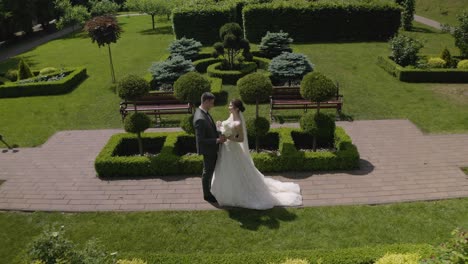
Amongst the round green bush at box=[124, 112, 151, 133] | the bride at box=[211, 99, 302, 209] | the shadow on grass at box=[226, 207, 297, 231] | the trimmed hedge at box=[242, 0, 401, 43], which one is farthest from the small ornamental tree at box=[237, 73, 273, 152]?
the trimmed hedge at box=[242, 0, 401, 43]

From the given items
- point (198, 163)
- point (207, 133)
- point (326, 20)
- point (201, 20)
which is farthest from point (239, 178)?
point (326, 20)

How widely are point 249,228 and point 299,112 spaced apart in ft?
26.1

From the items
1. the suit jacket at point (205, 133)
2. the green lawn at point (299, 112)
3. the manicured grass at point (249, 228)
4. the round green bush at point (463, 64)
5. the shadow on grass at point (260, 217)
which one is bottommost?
the manicured grass at point (249, 228)

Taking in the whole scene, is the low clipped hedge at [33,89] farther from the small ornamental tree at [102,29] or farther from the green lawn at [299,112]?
the small ornamental tree at [102,29]

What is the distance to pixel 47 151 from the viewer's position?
13.2 m

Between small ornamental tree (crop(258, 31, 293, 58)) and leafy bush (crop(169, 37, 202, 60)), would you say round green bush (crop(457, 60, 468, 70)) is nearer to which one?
small ornamental tree (crop(258, 31, 293, 58))

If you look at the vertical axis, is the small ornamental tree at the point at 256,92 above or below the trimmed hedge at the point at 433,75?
above

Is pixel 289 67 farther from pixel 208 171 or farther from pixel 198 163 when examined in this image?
pixel 208 171

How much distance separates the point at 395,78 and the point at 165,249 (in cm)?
1568

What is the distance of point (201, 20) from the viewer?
28.5 meters

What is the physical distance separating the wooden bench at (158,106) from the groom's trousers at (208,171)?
19.6 feet

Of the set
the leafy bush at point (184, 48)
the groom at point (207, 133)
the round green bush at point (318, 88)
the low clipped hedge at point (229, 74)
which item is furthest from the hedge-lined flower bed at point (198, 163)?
the leafy bush at point (184, 48)

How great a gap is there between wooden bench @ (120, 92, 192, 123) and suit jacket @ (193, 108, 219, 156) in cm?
622

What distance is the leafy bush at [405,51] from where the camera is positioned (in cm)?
1992
